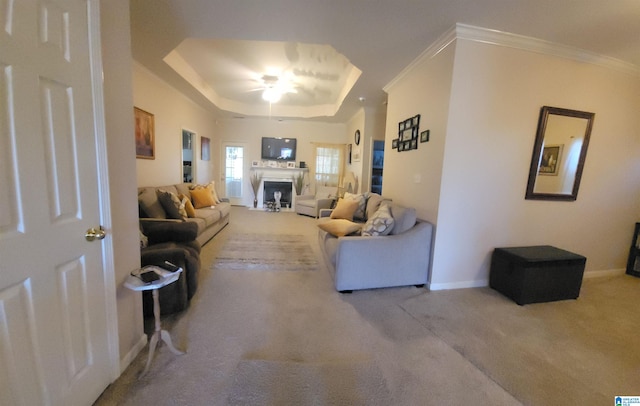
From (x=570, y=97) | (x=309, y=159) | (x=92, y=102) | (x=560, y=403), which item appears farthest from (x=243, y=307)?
(x=309, y=159)

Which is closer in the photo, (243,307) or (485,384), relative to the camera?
(485,384)

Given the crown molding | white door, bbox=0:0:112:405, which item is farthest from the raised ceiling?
white door, bbox=0:0:112:405

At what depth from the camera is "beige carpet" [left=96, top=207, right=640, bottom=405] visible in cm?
139

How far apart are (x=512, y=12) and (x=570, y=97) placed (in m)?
1.37

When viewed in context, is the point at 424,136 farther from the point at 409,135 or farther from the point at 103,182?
the point at 103,182

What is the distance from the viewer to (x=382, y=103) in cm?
491

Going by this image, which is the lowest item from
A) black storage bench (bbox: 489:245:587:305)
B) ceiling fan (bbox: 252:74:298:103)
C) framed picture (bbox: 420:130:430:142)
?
black storage bench (bbox: 489:245:587:305)

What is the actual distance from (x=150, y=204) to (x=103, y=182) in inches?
82.5

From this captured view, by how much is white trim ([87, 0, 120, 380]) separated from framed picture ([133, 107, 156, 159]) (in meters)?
2.71

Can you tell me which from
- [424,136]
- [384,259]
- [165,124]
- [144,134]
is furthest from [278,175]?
[384,259]

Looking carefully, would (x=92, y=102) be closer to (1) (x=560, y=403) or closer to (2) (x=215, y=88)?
(1) (x=560, y=403)

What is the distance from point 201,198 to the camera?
4.49 meters

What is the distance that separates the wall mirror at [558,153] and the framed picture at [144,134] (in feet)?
16.6

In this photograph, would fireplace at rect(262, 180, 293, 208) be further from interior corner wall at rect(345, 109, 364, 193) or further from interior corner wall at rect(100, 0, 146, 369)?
interior corner wall at rect(100, 0, 146, 369)
